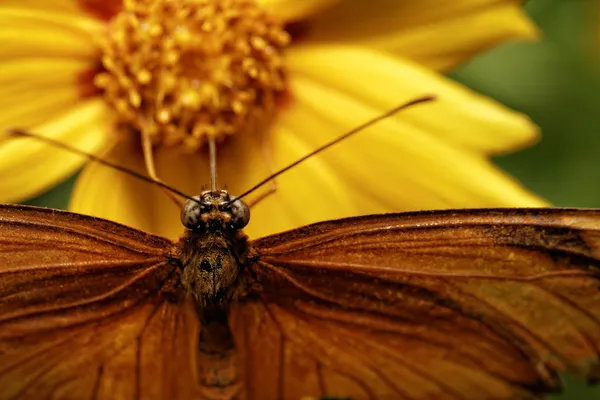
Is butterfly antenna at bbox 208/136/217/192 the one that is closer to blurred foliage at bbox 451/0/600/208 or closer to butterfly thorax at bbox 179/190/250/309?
butterfly thorax at bbox 179/190/250/309

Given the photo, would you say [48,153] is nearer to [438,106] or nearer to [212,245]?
[212,245]

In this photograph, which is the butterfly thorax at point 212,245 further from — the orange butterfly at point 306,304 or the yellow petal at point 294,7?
the yellow petal at point 294,7

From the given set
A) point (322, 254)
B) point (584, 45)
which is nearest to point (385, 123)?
Answer: point (322, 254)

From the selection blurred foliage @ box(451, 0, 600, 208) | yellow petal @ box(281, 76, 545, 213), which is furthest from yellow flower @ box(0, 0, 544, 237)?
blurred foliage @ box(451, 0, 600, 208)

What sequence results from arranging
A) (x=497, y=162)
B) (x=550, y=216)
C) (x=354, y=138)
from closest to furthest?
(x=550, y=216)
(x=354, y=138)
(x=497, y=162)

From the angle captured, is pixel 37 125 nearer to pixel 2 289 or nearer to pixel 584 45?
pixel 2 289

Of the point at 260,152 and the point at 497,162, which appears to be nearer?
the point at 260,152

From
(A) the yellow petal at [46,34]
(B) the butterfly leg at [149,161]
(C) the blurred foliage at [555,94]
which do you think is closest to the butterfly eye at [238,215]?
(B) the butterfly leg at [149,161]
